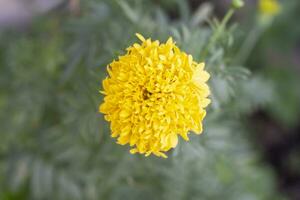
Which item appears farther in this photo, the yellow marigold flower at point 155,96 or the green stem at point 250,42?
the green stem at point 250,42

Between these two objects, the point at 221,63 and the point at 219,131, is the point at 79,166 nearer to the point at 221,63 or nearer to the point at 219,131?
the point at 219,131

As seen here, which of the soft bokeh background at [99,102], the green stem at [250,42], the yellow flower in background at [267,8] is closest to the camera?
the soft bokeh background at [99,102]

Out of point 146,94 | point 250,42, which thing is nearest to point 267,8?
point 250,42

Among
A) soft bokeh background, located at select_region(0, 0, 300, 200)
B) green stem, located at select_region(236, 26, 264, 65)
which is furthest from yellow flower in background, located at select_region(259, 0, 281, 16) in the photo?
green stem, located at select_region(236, 26, 264, 65)

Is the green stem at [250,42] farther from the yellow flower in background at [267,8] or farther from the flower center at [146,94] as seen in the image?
the flower center at [146,94]

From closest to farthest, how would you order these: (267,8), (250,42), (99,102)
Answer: (99,102) → (267,8) → (250,42)

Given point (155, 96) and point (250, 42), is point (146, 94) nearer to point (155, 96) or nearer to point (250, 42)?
point (155, 96)

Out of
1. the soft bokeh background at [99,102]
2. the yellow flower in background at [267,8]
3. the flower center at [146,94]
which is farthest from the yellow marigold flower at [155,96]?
the yellow flower in background at [267,8]

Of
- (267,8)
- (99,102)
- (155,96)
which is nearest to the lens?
(155,96)
